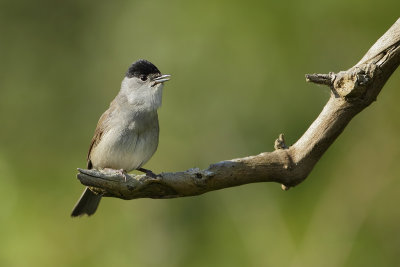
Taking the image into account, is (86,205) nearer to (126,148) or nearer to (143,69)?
(126,148)

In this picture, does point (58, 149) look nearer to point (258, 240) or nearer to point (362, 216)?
point (258, 240)

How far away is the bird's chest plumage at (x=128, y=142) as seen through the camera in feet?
17.5

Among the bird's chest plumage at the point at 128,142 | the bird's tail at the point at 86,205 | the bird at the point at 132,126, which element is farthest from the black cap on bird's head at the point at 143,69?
the bird's tail at the point at 86,205

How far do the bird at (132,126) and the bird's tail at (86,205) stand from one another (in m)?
0.37

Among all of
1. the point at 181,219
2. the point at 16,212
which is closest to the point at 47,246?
the point at 16,212

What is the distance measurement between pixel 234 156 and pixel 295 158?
84.3 inches

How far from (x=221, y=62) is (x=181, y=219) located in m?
1.65

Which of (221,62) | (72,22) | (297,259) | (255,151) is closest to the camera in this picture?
(297,259)

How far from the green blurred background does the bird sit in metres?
1.02

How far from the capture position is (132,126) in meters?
5.38

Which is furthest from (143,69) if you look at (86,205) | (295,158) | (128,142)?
(295,158)

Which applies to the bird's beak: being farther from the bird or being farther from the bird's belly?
the bird's belly

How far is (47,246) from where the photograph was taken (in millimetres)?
6270

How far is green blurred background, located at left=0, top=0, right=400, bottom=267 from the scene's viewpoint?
593cm
